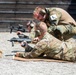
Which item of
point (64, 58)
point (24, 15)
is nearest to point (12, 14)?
point (24, 15)

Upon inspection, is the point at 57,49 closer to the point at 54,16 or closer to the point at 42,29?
the point at 42,29

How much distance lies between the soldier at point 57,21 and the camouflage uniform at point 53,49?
389mm

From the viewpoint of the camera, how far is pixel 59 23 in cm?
809

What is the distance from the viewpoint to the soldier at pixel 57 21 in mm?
7840

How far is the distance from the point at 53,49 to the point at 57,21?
0.70m

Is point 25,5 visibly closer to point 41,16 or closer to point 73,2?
point 73,2

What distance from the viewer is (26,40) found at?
8594 mm

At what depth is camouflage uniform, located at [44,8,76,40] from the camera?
7855 mm

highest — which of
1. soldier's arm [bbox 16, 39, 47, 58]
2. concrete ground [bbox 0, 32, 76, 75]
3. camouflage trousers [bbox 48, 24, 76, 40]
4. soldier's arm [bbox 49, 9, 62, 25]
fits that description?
soldier's arm [bbox 49, 9, 62, 25]

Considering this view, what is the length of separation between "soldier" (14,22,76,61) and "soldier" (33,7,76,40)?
0.31 m

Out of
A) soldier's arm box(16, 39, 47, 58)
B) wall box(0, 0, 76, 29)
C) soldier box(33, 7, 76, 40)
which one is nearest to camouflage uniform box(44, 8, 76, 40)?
soldier box(33, 7, 76, 40)

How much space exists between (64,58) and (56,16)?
918 mm

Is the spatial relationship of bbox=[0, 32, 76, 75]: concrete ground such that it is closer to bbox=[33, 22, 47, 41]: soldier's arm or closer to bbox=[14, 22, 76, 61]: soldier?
bbox=[14, 22, 76, 61]: soldier

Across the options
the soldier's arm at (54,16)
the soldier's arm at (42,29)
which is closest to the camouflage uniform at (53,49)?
the soldier's arm at (42,29)
